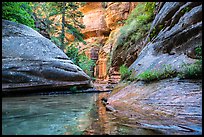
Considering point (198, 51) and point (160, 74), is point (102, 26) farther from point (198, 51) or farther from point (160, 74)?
point (198, 51)

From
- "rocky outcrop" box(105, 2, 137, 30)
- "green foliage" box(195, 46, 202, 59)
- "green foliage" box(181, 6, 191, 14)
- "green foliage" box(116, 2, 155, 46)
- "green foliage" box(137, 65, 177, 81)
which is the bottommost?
"green foliage" box(137, 65, 177, 81)

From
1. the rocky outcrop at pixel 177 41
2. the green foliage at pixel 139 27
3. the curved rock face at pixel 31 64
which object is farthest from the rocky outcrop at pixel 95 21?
the rocky outcrop at pixel 177 41

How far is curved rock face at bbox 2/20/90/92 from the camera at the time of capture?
8.05 m

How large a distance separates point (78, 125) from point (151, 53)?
5.61 meters

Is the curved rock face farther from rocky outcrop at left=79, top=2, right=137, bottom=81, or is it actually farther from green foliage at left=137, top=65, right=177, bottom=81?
rocky outcrop at left=79, top=2, right=137, bottom=81

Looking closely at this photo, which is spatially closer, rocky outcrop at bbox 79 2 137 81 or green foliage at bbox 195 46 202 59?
green foliage at bbox 195 46 202 59

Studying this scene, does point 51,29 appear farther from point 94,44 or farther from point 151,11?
point 94,44

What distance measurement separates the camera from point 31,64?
340 inches

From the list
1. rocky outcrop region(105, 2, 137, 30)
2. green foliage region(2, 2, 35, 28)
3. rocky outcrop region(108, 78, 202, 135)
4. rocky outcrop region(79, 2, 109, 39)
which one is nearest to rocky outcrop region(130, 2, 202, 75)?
rocky outcrop region(108, 78, 202, 135)

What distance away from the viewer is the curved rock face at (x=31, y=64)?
805cm

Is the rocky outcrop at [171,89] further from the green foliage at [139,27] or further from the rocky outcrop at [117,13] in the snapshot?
the rocky outcrop at [117,13]

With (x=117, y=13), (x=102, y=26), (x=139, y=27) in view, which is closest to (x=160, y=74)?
(x=139, y=27)

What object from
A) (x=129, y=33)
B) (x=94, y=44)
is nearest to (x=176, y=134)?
(x=129, y=33)

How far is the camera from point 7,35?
9.43 meters
